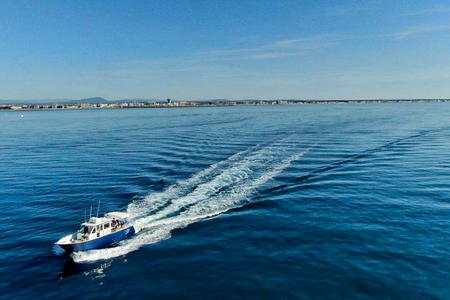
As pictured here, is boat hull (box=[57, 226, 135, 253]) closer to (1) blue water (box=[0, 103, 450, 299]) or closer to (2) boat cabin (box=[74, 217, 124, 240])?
(2) boat cabin (box=[74, 217, 124, 240])

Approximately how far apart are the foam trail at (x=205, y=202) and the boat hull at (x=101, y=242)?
0.53 meters

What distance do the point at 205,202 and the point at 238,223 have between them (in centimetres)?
772

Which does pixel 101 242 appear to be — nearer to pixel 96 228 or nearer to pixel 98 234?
pixel 98 234

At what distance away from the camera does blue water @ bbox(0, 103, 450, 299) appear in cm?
3222

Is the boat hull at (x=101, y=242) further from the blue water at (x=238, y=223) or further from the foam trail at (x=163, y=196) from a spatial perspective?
the foam trail at (x=163, y=196)

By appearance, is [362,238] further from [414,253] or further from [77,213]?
[77,213]

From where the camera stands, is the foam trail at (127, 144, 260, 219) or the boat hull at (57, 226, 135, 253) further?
the foam trail at (127, 144, 260, 219)

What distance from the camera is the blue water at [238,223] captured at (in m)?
32.2

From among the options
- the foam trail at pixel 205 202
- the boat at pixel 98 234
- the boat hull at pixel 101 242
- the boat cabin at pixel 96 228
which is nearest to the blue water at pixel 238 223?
the foam trail at pixel 205 202

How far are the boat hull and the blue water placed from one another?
0.76 meters

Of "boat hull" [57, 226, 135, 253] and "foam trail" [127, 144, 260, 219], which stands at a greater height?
"foam trail" [127, 144, 260, 219]

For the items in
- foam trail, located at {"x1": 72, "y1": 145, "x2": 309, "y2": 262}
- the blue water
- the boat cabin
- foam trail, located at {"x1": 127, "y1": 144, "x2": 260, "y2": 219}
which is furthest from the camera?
foam trail, located at {"x1": 127, "y1": 144, "x2": 260, "y2": 219}

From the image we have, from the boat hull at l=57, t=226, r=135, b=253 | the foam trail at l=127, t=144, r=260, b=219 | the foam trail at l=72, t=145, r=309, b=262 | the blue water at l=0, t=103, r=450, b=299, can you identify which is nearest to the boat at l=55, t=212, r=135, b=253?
the boat hull at l=57, t=226, r=135, b=253

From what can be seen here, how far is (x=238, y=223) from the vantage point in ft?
147
